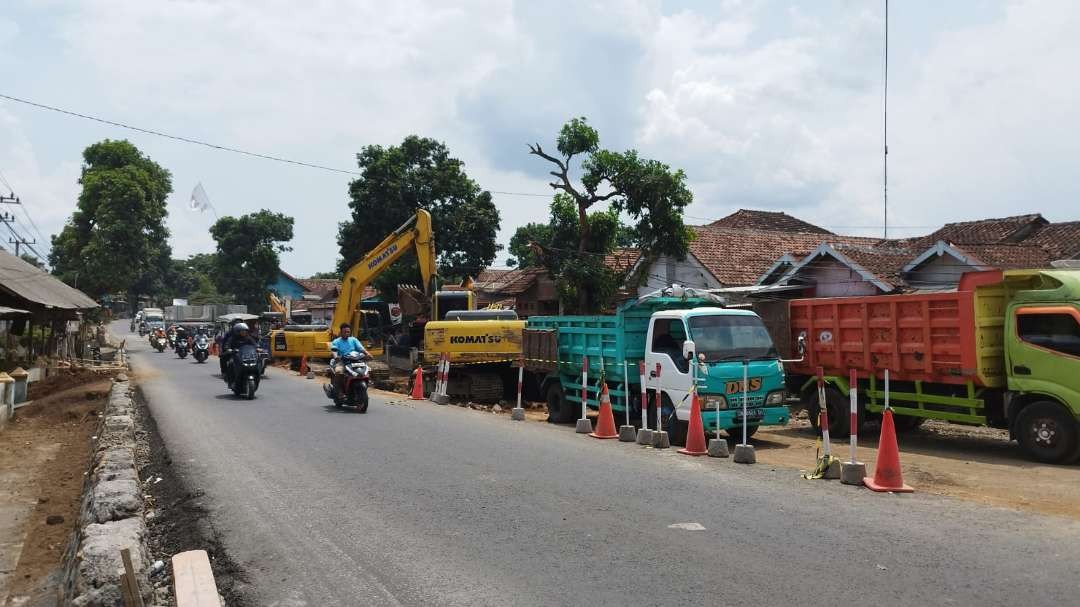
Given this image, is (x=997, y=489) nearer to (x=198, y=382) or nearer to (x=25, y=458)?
(x=25, y=458)

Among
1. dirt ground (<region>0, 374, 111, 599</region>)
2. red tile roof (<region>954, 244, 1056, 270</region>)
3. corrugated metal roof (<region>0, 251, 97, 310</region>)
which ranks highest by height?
red tile roof (<region>954, 244, 1056, 270</region>)

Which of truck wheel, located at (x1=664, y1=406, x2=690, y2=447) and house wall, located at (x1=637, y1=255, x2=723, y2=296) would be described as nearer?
truck wheel, located at (x1=664, y1=406, x2=690, y2=447)

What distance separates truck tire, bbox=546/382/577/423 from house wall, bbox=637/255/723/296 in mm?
14301

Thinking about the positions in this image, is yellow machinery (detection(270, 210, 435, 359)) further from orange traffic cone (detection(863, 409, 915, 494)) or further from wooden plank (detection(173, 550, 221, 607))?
wooden plank (detection(173, 550, 221, 607))

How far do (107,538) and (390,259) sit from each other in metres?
21.4

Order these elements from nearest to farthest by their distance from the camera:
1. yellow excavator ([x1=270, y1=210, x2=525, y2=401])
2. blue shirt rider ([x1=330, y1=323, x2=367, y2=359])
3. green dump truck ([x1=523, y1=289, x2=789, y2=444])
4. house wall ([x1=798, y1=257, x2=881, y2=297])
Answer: green dump truck ([x1=523, y1=289, x2=789, y2=444]) → blue shirt rider ([x1=330, y1=323, x2=367, y2=359]) → yellow excavator ([x1=270, y1=210, x2=525, y2=401]) → house wall ([x1=798, y1=257, x2=881, y2=297])

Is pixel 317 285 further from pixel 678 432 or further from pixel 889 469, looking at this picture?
pixel 889 469

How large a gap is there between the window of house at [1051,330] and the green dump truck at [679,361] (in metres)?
3.22

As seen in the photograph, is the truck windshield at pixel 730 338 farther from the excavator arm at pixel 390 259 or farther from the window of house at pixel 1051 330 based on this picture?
the excavator arm at pixel 390 259

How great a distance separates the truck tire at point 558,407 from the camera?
610 inches

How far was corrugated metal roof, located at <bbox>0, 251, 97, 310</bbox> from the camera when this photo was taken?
20.2 meters

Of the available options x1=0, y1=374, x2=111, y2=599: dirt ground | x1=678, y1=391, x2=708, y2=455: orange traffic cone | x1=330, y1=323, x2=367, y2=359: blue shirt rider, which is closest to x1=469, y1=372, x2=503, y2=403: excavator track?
x1=330, y1=323, x2=367, y2=359: blue shirt rider

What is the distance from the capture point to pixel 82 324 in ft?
137

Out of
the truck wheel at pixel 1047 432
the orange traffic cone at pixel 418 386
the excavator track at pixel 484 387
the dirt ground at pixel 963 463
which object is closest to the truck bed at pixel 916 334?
the truck wheel at pixel 1047 432
